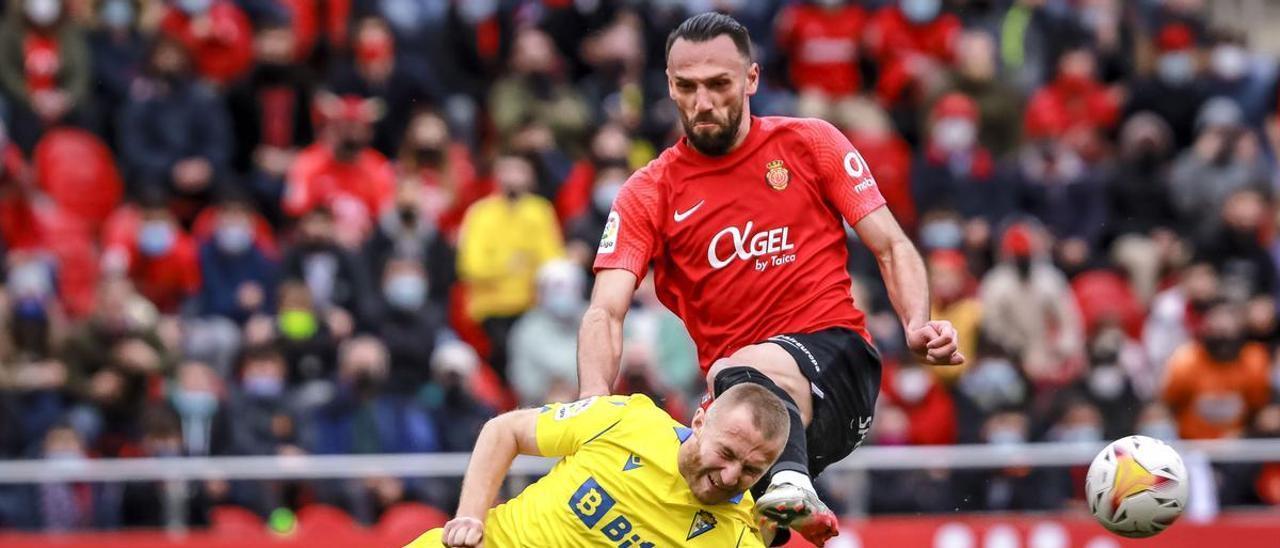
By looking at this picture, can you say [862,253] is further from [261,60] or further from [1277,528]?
[261,60]

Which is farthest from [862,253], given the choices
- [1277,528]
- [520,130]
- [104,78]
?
[104,78]

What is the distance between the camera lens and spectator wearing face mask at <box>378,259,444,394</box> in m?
14.9

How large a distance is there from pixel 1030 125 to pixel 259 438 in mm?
7491

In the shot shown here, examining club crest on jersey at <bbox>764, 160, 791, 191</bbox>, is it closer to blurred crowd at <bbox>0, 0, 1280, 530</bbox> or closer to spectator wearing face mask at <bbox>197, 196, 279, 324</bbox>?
blurred crowd at <bbox>0, 0, 1280, 530</bbox>

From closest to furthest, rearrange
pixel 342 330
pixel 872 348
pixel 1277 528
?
pixel 872 348 < pixel 1277 528 < pixel 342 330

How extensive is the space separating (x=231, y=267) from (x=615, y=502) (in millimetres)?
8271

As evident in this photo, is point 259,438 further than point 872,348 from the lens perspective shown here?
Yes

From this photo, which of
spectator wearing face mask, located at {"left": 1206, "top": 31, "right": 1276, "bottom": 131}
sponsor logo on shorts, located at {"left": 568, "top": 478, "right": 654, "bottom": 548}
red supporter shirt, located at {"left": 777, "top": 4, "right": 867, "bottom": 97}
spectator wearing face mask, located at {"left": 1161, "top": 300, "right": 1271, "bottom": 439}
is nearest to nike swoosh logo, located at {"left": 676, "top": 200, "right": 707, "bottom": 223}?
sponsor logo on shorts, located at {"left": 568, "top": 478, "right": 654, "bottom": 548}

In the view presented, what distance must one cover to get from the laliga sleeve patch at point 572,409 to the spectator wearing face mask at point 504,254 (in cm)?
748

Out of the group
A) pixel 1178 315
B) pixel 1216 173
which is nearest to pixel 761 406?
pixel 1178 315

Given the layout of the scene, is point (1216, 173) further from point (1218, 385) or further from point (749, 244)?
point (749, 244)

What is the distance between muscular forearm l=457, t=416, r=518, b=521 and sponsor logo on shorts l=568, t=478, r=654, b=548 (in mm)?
300

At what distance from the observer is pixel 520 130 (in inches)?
660

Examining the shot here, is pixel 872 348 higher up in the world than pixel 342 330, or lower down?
higher up
